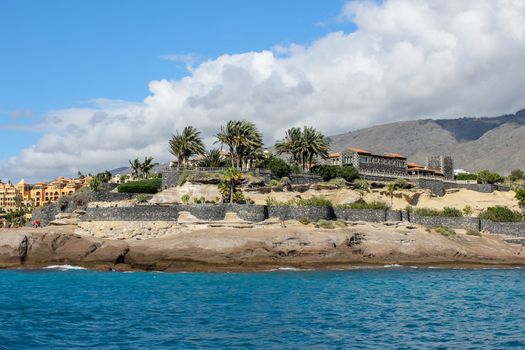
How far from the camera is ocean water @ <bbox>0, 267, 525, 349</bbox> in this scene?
26.8 metres

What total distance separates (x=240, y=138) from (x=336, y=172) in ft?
44.4

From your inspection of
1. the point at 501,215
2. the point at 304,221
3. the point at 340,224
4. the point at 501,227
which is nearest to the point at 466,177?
the point at 501,215

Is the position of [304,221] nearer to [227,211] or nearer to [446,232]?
[227,211]

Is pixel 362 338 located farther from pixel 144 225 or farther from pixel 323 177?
Answer: pixel 323 177

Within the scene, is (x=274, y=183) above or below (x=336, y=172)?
below

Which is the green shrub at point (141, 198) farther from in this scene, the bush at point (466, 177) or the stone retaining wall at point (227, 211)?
the bush at point (466, 177)

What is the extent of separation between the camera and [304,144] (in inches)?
3371

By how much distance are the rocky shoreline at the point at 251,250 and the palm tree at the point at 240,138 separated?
1882 cm

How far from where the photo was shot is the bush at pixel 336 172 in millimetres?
84062

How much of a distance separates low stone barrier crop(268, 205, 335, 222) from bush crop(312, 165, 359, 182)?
1821cm

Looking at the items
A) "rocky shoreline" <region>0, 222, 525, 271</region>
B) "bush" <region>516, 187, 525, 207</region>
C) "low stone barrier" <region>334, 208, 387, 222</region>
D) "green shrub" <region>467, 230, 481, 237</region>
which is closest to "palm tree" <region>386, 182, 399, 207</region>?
"low stone barrier" <region>334, 208, 387, 222</region>

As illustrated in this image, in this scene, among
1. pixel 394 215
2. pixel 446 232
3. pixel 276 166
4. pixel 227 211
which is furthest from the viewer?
pixel 276 166

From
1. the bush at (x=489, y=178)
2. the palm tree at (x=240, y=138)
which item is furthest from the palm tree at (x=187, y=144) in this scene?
the bush at (x=489, y=178)

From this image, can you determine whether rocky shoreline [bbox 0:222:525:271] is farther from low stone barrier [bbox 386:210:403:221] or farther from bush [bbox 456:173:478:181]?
bush [bbox 456:173:478:181]
